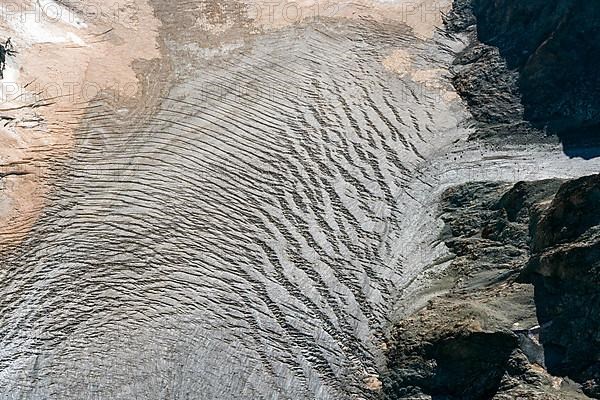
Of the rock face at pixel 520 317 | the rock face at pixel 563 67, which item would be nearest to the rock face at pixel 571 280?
the rock face at pixel 520 317

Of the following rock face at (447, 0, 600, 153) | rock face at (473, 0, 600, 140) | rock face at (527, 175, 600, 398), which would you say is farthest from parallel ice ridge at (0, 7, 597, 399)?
rock face at (527, 175, 600, 398)

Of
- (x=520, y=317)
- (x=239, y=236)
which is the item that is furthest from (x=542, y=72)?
(x=239, y=236)

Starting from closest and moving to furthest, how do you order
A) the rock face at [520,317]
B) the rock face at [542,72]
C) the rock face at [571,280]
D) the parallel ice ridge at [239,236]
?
the rock face at [571,280], the rock face at [520,317], the parallel ice ridge at [239,236], the rock face at [542,72]

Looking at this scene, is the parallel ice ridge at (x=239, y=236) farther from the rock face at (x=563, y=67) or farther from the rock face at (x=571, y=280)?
the rock face at (x=571, y=280)

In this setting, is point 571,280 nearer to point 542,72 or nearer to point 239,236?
point 239,236

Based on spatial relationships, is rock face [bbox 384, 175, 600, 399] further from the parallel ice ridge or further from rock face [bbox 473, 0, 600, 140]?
rock face [bbox 473, 0, 600, 140]

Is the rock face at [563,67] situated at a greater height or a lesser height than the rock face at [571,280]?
greater

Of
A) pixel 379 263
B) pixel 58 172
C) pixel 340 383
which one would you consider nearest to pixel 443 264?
pixel 379 263

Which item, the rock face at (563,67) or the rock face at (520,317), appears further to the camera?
the rock face at (563,67)
